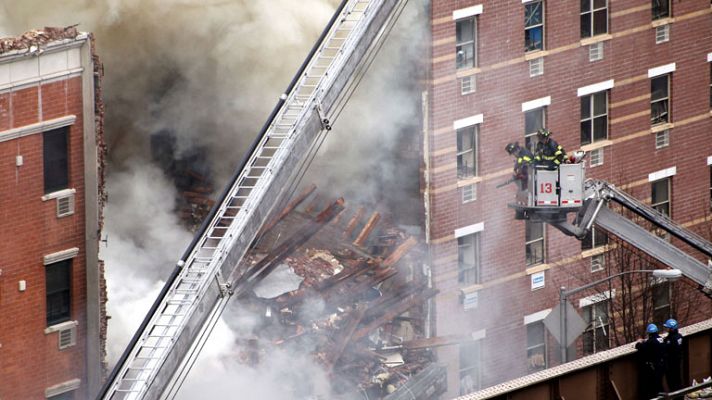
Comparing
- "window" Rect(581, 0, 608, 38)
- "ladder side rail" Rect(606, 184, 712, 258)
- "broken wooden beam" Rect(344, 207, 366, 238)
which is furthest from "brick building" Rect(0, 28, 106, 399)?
"window" Rect(581, 0, 608, 38)

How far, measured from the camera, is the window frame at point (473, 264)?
42688 mm

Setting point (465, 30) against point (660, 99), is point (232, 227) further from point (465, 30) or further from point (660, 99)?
point (660, 99)

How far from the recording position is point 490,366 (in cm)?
Result: 4325

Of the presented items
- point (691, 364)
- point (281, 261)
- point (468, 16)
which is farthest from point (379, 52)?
point (691, 364)

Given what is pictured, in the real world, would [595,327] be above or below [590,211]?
above

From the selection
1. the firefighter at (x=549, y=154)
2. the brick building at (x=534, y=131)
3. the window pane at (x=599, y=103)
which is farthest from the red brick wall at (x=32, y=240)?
the window pane at (x=599, y=103)

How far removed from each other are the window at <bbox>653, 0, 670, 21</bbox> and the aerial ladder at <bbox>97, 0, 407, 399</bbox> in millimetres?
9080

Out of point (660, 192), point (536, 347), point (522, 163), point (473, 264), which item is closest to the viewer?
point (522, 163)

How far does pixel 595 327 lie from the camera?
1769 inches

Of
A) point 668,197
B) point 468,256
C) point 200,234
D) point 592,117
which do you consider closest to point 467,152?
point 468,256

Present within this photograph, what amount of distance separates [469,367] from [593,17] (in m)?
7.52

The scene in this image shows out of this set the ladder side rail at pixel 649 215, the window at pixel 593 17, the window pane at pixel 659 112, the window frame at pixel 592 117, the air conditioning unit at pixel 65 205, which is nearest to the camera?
the air conditioning unit at pixel 65 205

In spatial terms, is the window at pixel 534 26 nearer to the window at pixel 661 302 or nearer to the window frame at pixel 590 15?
the window frame at pixel 590 15

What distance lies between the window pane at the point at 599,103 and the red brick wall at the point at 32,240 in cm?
1230
